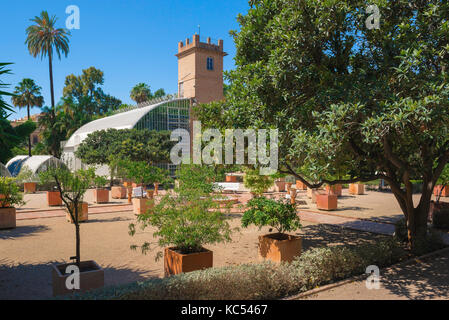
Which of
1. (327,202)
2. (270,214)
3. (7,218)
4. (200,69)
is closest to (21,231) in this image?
(7,218)

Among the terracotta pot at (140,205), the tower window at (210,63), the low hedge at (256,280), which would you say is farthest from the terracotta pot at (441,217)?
the tower window at (210,63)

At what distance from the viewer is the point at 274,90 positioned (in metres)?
7.71

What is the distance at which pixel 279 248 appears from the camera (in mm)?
7387

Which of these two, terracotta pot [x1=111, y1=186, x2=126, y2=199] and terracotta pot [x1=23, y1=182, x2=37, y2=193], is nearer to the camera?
terracotta pot [x1=111, y1=186, x2=126, y2=199]

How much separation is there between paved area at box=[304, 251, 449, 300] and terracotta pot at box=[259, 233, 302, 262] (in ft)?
4.33

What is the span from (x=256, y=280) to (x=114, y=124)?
112 ft

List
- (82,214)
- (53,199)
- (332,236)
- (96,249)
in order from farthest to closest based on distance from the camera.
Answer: (53,199) < (82,214) < (332,236) < (96,249)

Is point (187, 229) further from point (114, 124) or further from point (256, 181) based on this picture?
point (114, 124)

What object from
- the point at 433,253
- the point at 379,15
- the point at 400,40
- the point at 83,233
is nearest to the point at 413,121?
the point at 400,40

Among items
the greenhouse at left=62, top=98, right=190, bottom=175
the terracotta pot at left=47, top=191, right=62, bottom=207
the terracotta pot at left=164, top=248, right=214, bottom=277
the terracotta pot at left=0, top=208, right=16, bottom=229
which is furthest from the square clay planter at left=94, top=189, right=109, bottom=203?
the greenhouse at left=62, top=98, right=190, bottom=175

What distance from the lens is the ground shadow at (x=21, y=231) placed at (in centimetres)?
1080

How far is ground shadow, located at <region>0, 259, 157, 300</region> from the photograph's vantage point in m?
6.04

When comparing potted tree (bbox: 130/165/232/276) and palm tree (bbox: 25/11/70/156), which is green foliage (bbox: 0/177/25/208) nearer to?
potted tree (bbox: 130/165/232/276)

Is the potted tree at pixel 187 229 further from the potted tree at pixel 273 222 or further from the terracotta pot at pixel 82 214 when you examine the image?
the terracotta pot at pixel 82 214
